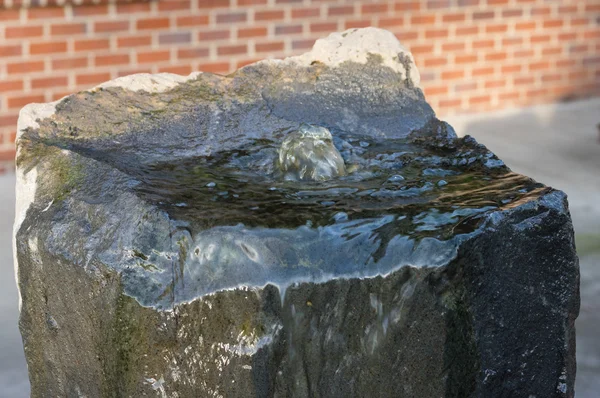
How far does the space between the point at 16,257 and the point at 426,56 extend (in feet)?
12.1

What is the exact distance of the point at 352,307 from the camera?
6.49ft

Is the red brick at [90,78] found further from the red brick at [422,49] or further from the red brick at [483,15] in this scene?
the red brick at [483,15]

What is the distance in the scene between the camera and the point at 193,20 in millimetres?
4977

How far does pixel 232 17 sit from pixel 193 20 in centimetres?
22

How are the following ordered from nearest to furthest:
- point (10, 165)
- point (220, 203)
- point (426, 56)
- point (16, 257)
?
point (220, 203)
point (16, 257)
point (10, 165)
point (426, 56)

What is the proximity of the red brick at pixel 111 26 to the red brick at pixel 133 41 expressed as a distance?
0.05 metres

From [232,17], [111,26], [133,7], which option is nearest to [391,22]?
[232,17]

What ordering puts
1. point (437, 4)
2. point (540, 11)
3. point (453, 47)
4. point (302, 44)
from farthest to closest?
point (540, 11) < point (453, 47) < point (437, 4) < point (302, 44)

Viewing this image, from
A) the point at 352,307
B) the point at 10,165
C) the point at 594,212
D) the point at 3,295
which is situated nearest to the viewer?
the point at 352,307

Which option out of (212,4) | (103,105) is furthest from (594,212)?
(103,105)

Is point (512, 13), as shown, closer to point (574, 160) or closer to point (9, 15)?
point (574, 160)

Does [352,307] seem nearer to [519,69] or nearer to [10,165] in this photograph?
[10,165]

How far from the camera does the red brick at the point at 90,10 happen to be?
4672 mm

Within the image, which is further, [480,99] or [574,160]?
[480,99]
